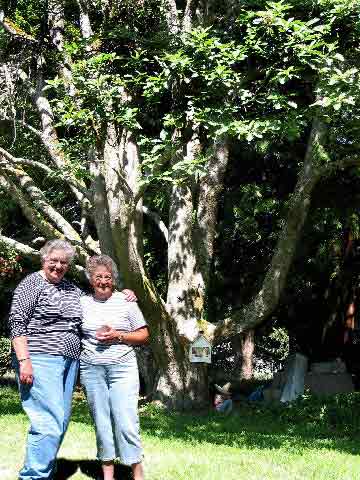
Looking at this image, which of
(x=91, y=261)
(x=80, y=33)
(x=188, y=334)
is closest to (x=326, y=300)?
(x=188, y=334)

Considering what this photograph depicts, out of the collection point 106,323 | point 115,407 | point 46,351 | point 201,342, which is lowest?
point 201,342

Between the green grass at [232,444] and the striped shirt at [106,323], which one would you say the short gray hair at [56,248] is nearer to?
the striped shirt at [106,323]

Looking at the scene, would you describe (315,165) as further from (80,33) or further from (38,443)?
(38,443)

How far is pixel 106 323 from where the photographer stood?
15.1 feet

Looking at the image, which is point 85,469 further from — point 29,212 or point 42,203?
point 42,203

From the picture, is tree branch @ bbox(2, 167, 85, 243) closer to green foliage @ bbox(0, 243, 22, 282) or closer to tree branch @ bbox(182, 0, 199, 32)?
green foliage @ bbox(0, 243, 22, 282)

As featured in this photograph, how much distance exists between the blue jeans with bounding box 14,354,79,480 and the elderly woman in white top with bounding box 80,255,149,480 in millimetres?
219

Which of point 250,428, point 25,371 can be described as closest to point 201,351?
point 250,428

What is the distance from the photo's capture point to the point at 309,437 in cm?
945

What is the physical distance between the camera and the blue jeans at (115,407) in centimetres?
455

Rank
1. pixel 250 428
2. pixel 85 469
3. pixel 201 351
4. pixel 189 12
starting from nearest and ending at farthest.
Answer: pixel 85 469, pixel 250 428, pixel 189 12, pixel 201 351

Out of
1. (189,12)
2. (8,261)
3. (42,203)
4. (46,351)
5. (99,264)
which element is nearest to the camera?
(46,351)

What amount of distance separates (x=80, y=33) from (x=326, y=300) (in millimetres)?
9997

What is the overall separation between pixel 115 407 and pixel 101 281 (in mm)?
870
